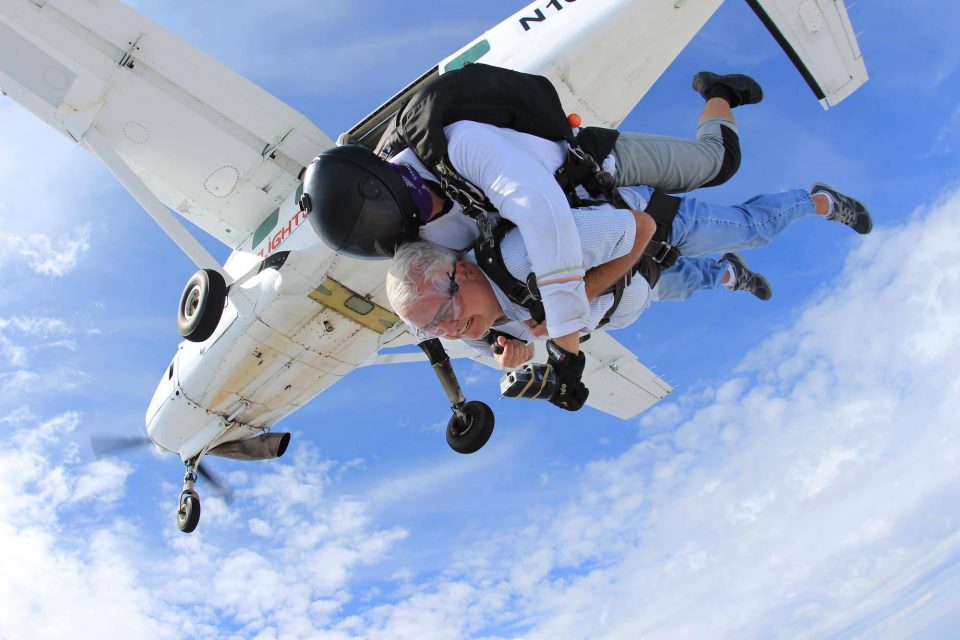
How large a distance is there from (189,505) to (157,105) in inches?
187

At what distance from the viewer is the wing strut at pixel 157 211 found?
7770 millimetres

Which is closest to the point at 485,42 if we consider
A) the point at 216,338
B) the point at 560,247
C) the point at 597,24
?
the point at 597,24

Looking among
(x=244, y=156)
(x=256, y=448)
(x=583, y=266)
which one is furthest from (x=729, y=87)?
(x=256, y=448)

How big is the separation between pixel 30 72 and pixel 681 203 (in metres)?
7.40

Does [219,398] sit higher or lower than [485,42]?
lower

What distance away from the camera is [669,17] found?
7.22 m

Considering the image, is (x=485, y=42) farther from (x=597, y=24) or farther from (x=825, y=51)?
(x=825, y=51)

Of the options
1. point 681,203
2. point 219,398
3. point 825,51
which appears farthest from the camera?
point 219,398

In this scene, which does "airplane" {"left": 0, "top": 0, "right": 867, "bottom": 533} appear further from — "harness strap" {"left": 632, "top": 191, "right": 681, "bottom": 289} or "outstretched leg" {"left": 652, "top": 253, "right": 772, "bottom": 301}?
"harness strap" {"left": 632, "top": 191, "right": 681, "bottom": 289}

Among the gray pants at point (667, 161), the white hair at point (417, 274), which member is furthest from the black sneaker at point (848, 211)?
the white hair at point (417, 274)

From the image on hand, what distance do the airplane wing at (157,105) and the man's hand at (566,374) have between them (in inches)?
235

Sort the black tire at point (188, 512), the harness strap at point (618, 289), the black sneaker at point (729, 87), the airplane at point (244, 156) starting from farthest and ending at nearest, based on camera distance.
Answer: the black tire at point (188, 512), the airplane at point (244, 156), the black sneaker at point (729, 87), the harness strap at point (618, 289)

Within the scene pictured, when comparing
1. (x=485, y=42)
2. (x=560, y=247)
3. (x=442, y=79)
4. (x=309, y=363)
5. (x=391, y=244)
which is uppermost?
(x=485, y=42)

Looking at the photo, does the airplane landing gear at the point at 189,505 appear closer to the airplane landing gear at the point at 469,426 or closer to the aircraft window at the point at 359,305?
the aircraft window at the point at 359,305
